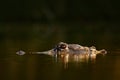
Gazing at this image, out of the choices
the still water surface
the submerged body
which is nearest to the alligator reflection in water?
the submerged body

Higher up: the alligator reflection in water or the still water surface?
the alligator reflection in water

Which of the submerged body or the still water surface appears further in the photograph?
the submerged body

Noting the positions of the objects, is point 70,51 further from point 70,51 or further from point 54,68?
point 54,68

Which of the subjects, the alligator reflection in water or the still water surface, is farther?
the alligator reflection in water

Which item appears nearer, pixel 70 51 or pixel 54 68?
pixel 54 68

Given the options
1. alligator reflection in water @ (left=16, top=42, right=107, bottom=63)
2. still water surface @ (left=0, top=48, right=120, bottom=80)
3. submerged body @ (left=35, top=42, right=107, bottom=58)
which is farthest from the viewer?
submerged body @ (left=35, top=42, right=107, bottom=58)

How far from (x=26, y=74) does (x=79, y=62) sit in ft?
7.67

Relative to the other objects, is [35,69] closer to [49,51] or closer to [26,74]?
[26,74]

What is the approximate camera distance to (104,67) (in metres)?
15.4

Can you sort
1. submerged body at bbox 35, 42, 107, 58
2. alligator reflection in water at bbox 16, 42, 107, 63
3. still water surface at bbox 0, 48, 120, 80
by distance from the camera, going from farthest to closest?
submerged body at bbox 35, 42, 107, 58 → alligator reflection in water at bbox 16, 42, 107, 63 → still water surface at bbox 0, 48, 120, 80

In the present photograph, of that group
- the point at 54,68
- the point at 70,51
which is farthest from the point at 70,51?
the point at 54,68

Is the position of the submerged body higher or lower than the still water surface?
higher

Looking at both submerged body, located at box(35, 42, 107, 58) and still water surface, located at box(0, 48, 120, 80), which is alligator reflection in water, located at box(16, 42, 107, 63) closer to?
submerged body, located at box(35, 42, 107, 58)

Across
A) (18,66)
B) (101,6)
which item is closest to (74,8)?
(101,6)
